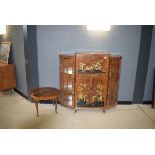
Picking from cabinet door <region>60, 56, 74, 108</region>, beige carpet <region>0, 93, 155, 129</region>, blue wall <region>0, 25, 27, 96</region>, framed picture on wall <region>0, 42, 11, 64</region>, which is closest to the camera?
beige carpet <region>0, 93, 155, 129</region>

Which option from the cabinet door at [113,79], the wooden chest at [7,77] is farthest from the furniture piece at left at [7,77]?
the cabinet door at [113,79]

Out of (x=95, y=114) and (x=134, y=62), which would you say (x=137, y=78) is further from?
(x=95, y=114)

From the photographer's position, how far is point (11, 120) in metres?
3.34

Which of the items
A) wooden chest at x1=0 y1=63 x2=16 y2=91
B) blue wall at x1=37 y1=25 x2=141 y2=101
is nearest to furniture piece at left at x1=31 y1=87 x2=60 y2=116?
blue wall at x1=37 y1=25 x2=141 y2=101

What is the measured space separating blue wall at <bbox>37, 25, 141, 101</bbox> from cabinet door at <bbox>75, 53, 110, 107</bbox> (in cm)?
59

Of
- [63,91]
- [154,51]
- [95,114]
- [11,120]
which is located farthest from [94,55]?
[11,120]

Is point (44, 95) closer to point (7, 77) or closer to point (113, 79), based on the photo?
point (113, 79)

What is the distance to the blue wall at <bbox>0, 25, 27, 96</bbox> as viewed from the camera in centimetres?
421

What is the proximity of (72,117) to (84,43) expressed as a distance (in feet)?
5.74

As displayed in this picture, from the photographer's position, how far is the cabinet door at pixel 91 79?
3365mm

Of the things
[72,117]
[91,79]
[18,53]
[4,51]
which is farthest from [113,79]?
[4,51]

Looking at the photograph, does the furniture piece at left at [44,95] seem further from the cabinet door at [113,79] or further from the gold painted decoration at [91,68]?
the cabinet door at [113,79]

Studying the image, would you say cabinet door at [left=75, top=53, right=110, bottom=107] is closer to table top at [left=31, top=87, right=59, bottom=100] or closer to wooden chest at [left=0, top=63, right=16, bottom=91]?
table top at [left=31, top=87, right=59, bottom=100]

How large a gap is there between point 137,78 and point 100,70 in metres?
1.20
